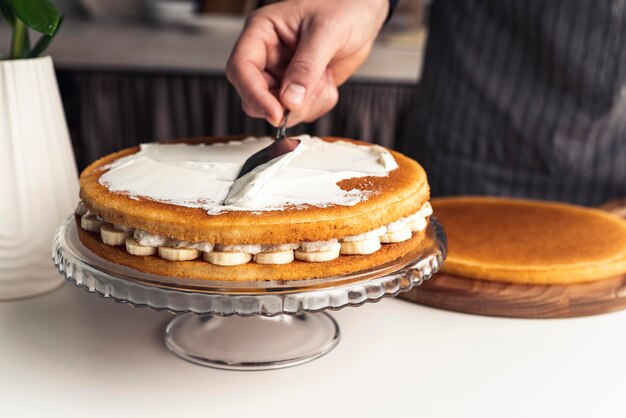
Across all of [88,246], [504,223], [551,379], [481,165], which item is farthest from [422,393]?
[481,165]

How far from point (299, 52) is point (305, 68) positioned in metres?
0.04

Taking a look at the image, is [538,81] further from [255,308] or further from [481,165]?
[255,308]

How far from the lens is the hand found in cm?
100

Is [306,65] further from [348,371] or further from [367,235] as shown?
[348,371]

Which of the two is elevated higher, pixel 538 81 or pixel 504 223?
pixel 538 81

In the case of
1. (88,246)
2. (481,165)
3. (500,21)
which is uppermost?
(500,21)

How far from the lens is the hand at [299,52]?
3.28 ft

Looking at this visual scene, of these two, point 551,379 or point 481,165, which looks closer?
point 551,379

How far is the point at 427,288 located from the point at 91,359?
44cm

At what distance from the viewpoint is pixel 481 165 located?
5.80 feet

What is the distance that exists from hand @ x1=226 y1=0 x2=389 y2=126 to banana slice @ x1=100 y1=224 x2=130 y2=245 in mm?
260

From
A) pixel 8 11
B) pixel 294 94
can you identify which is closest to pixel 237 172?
pixel 294 94

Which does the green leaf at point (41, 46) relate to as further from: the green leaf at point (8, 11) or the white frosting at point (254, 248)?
the white frosting at point (254, 248)

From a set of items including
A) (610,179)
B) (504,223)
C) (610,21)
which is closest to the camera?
(504,223)
